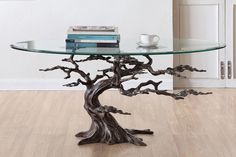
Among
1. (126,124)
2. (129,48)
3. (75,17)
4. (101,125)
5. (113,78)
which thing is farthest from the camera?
(75,17)

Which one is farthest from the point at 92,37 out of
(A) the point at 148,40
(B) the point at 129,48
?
(A) the point at 148,40

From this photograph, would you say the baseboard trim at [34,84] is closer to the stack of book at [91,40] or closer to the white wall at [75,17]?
the white wall at [75,17]

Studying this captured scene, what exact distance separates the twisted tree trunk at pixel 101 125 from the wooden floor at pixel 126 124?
53 mm

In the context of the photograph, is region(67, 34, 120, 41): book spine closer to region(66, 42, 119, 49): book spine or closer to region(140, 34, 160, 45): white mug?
region(66, 42, 119, 49): book spine

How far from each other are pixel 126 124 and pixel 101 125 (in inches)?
17.9

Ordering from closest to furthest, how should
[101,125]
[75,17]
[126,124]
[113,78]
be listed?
[113,78], [101,125], [126,124], [75,17]

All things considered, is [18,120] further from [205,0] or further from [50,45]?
[205,0]

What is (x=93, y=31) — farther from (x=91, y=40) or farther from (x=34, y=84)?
(x=34, y=84)

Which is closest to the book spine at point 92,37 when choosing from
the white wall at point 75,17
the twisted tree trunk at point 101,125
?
the twisted tree trunk at point 101,125

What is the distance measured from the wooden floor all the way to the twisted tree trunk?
5cm

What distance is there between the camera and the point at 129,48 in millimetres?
2779

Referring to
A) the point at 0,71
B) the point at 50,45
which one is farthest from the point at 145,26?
the point at 50,45

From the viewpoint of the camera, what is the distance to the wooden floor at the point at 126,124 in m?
2.87

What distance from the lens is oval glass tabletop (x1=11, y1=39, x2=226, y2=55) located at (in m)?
2.62
